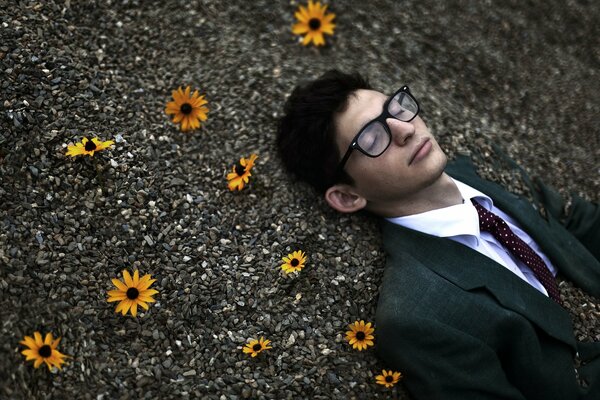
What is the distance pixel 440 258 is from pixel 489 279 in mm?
243

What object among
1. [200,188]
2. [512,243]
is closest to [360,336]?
[512,243]

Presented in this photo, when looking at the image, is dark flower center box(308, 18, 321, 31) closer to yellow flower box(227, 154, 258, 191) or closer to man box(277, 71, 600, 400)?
man box(277, 71, 600, 400)

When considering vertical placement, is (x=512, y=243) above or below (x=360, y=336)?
above

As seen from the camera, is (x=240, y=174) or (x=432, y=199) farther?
(x=240, y=174)

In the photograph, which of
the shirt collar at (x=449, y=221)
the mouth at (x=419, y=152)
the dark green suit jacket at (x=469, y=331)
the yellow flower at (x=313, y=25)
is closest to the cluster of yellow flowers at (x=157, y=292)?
the dark green suit jacket at (x=469, y=331)

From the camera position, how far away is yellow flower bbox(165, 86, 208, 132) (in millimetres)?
3605

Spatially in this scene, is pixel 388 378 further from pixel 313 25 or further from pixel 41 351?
pixel 313 25

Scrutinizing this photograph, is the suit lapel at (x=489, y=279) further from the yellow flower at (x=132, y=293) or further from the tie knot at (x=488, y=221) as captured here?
the yellow flower at (x=132, y=293)

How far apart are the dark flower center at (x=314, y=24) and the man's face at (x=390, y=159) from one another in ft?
3.48

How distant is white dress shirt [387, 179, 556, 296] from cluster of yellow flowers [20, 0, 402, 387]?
0.55 metres

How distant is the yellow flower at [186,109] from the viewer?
361 cm

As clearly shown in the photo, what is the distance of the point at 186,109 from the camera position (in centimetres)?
361

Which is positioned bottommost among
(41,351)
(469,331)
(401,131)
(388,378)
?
(388,378)

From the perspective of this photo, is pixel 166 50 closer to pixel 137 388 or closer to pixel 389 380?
pixel 137 388
